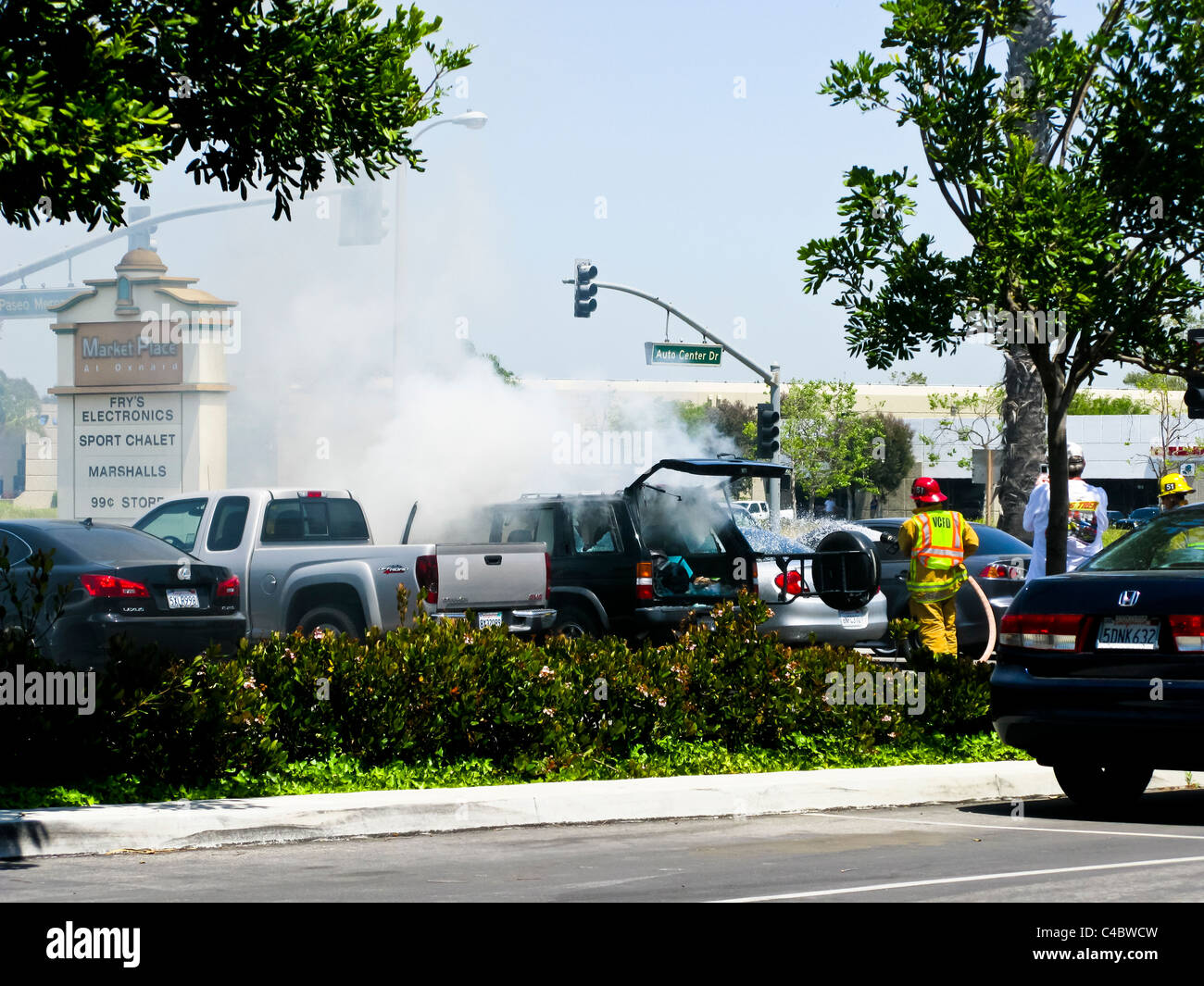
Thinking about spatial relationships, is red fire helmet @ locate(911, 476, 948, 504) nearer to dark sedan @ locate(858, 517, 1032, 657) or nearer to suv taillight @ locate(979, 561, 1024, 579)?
dark sedan @ locate(858, 517, 1032, 657)

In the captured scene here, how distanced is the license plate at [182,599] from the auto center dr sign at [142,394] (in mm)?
15099

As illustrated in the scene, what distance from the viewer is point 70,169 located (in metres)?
6.98

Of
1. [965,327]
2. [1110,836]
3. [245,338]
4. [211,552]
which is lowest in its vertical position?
[1110,836]

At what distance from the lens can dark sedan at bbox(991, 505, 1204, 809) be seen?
8.03 meters

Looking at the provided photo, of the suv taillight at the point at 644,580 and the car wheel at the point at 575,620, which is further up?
the suv taillight at the point at 644,580

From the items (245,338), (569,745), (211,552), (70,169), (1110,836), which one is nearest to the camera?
(70,169)

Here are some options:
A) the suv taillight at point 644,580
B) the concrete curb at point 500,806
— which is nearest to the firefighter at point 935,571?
the concrete curb at point 500,806

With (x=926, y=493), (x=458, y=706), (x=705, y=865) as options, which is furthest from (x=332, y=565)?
(x=705, y=865)

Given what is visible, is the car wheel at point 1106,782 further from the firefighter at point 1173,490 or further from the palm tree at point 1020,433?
the palm tree at point 1020,433

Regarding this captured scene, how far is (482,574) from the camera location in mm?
14461

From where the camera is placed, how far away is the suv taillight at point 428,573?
47.4 feet
